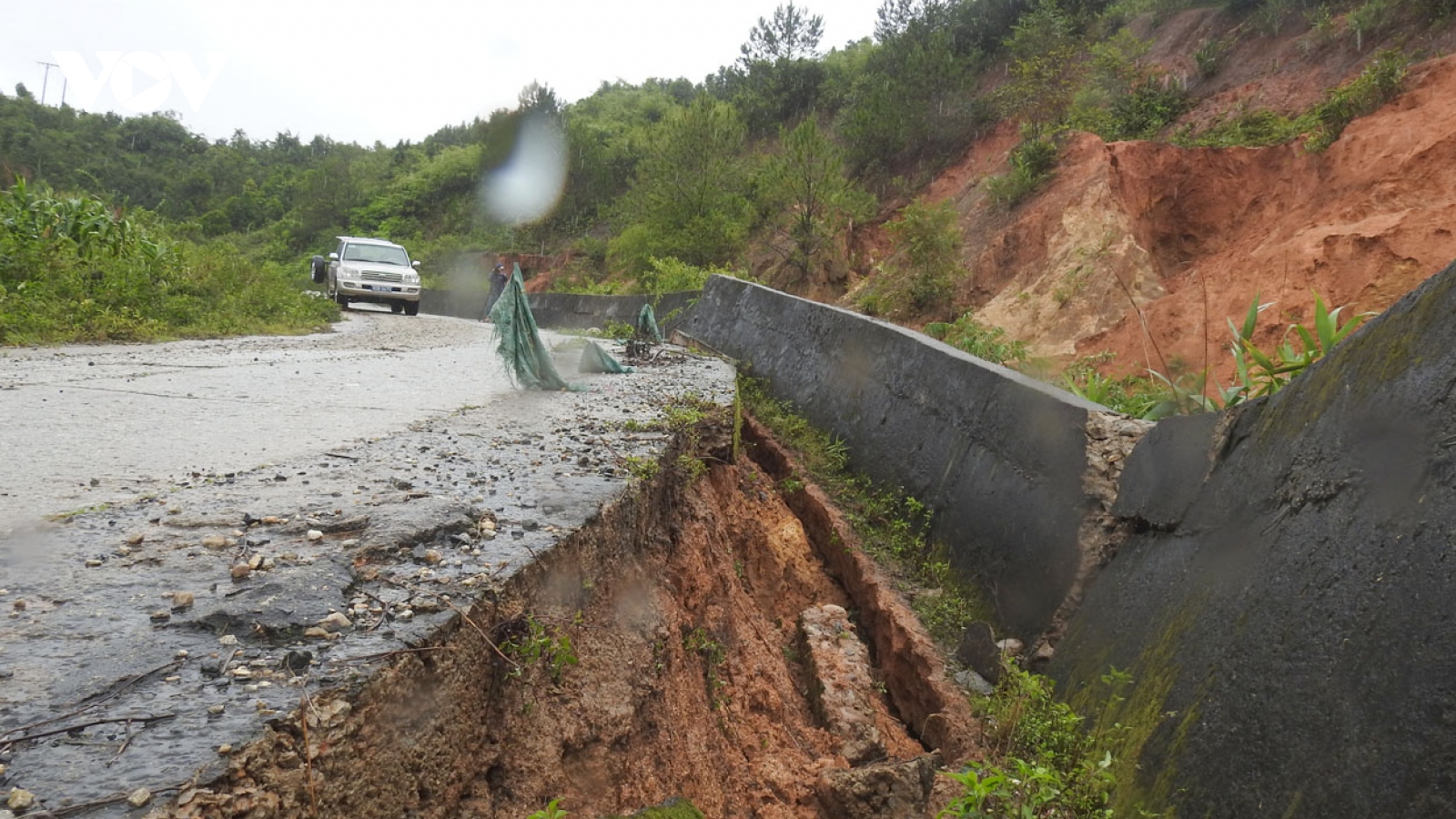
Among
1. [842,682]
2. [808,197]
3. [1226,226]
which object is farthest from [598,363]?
[808,197]

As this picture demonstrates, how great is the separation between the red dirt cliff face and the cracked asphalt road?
6634 millimetres

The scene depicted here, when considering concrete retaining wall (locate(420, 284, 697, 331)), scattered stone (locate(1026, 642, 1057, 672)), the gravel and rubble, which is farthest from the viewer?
concrete retaining wall (locate(420, 284, 697, 331))

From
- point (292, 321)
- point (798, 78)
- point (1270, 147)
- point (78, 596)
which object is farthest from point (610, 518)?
point (798, 78)

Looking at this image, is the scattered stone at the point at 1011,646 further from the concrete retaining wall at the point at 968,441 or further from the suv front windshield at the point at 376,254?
the suv front windshield at the point at 376,254

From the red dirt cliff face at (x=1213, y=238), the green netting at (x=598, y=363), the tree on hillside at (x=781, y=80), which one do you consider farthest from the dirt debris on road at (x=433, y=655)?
the tree on hillside at (x=781, y=80)

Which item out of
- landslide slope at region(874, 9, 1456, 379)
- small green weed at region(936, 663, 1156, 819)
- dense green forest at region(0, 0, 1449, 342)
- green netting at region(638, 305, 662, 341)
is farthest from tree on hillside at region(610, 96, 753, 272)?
small green weed at region(936, 663, 1156, 819)

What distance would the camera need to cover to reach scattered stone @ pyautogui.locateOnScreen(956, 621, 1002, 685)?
4.08 m

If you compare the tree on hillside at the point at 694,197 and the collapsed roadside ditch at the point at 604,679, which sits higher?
the tree on hillside at the point at 694,197

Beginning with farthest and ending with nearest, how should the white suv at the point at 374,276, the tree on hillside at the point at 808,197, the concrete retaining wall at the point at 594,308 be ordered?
the tree on hillside at the point at 808,197 < the white suv at the point at 374,276 < the concrete retaining wall at the point at 594,308

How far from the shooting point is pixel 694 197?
22.4 meters

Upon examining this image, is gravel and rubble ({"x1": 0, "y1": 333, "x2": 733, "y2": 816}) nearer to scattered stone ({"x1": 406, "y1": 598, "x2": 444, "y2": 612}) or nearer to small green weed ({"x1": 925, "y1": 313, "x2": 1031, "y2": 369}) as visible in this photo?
scattered stone ({"x1": 406, "y1": 598, "x2": 444, "y2": 612})

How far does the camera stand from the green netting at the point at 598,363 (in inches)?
309

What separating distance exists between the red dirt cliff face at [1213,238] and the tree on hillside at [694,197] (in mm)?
7158

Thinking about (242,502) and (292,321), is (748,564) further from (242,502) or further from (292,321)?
(292,321)
